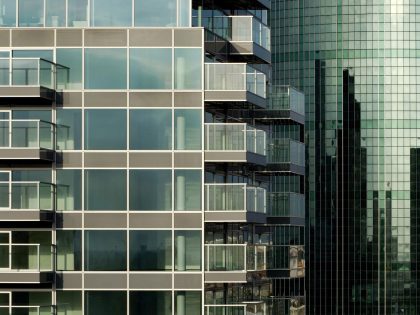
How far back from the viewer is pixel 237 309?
4250 cm

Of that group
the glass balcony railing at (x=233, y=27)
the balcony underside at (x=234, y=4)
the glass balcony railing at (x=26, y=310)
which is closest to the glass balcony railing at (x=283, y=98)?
the balcony underside at (x=234, y=4)

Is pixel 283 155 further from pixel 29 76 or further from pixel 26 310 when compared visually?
pixel 26 310

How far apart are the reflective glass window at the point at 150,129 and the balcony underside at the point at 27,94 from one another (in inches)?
106

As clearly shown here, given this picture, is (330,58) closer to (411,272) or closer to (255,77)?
(411,272)

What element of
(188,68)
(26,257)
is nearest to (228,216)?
(188,68)

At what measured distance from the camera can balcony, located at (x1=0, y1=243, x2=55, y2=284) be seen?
40.6 m

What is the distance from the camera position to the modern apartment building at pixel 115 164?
41.2 m

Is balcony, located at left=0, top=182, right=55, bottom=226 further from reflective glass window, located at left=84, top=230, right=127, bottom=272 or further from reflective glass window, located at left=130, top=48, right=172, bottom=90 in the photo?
reflective glass window, located at left=130, top=48, right=172, bottom=90

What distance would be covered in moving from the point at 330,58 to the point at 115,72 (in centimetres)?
9734

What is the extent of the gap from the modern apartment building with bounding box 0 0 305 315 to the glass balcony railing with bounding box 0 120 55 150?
0.03 metres

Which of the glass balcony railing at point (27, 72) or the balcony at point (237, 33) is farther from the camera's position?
the balcony at point (237, 33)

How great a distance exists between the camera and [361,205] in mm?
134875

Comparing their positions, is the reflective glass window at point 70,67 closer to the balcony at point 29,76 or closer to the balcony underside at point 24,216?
the balcony at point 29,76

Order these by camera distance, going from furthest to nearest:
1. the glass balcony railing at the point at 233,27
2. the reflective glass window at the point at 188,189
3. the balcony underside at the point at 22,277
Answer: the glass balcony railing at the point at 233,27 → the reflective glass window at the point at 188,189 → the balcony underside at the point at 22,277
